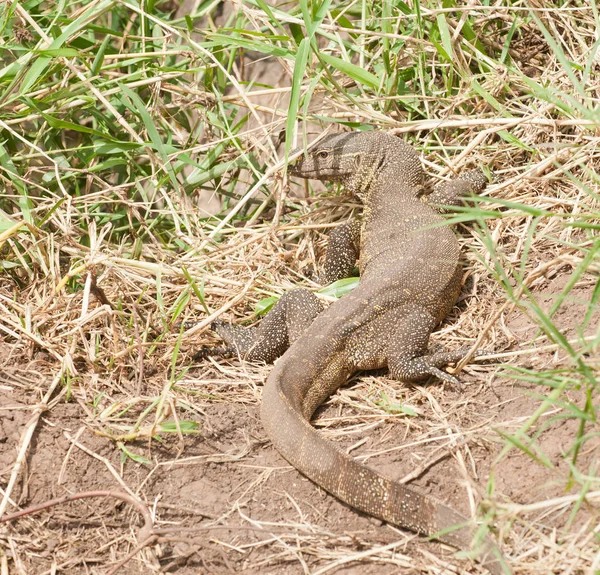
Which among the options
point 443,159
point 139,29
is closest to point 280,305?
point 443,159

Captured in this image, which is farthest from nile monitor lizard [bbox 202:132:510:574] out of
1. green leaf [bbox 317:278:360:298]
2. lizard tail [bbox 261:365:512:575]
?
green leaf [bbox 317:278:360:298]

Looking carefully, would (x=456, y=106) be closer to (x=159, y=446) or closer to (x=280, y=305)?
(x=280, y=305)

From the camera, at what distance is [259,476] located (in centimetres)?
442

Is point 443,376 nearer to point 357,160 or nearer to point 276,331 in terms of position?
point 276,331

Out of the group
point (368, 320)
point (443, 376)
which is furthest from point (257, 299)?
point (443, 376)

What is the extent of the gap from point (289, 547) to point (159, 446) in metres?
1.05

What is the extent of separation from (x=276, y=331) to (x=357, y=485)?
168 centimetres

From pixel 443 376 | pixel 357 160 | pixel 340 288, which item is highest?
pixel 357 160

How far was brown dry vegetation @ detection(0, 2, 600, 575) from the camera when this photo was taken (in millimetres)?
3914

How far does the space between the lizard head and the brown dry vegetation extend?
23cm

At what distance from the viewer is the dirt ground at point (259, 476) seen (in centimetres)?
386

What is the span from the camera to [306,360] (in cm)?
505

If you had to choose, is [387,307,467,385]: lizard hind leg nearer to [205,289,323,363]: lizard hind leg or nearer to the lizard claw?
the lizard claw

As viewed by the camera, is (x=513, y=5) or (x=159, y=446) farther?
(x=513, y=5)
